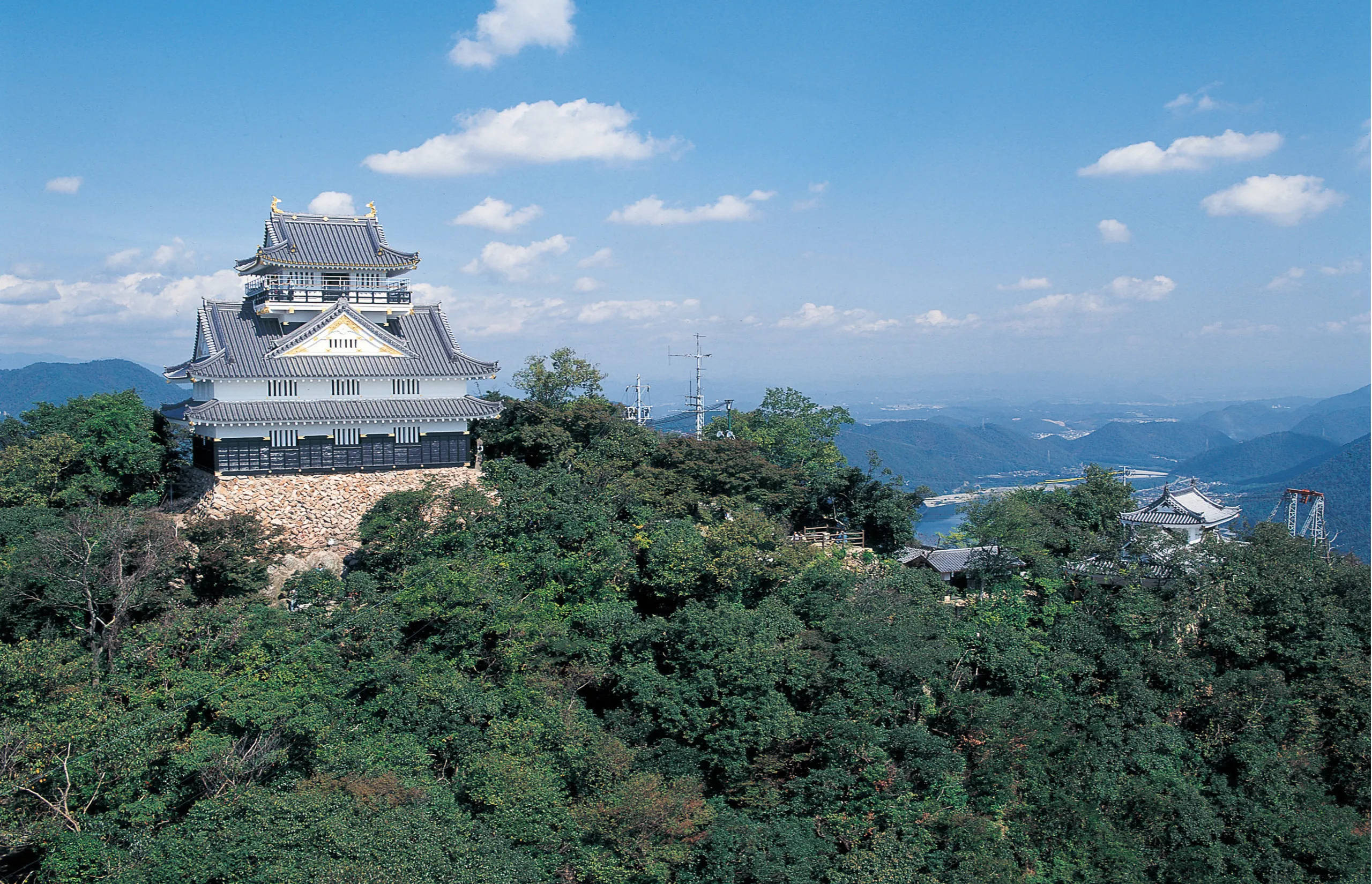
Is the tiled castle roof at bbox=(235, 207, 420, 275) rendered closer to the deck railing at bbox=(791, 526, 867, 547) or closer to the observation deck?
the observation deck

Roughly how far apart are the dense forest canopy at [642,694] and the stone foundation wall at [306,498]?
94 cm

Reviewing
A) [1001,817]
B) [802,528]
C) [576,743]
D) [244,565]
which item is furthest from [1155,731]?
[244,565]

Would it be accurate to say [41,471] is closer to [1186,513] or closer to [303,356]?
[303,356]

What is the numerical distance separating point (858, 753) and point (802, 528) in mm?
9452

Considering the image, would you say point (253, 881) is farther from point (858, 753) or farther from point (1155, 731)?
point (1155, 731)

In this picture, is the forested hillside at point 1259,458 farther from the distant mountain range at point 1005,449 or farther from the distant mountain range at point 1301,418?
the distant mountain range at point 1301,418

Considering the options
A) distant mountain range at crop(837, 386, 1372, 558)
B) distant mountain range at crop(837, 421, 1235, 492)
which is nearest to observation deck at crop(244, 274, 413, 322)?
distant mountain range at crop(837, 386, 1372, 558)

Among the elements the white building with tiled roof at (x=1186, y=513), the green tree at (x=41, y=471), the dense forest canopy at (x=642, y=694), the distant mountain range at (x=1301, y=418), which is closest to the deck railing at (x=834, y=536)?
the dense forest canopy at (x=642, y=694)

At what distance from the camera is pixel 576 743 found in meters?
14.2

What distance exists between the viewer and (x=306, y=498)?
1994cm

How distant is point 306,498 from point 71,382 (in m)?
115

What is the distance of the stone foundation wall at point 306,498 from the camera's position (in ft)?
63.2

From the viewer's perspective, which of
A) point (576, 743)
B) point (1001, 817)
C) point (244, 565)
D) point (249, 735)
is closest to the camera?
point (249, 735)

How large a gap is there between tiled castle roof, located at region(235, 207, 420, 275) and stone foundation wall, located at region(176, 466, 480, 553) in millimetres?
5120
